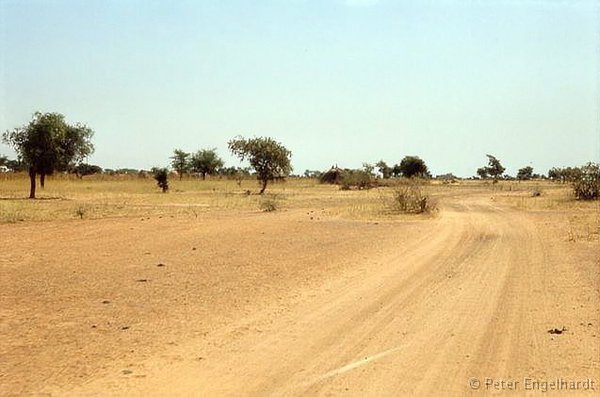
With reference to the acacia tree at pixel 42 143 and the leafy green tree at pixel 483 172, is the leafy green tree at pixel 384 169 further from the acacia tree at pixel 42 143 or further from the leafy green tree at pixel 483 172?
the acacia tree at pixel 42 143

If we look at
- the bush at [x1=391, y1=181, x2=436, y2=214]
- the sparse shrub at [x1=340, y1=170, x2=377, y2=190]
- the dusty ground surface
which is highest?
the sparse shrub at [x1=340, y1=170, x2=377, y2=190]

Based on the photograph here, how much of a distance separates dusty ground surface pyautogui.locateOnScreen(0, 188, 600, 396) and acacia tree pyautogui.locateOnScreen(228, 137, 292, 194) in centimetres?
4558

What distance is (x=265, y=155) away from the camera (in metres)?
63.3

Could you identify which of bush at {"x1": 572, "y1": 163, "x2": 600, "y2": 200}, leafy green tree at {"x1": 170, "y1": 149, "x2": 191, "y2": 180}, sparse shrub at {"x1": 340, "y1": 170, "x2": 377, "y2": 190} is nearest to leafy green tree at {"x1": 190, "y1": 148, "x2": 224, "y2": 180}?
leafy green tree at {"x1": 170, "y1": 149, "x2": 191, "y2": 180}

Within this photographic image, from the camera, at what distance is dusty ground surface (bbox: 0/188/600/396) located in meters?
6.15

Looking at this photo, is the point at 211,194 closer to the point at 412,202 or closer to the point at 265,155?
the point at 265,155

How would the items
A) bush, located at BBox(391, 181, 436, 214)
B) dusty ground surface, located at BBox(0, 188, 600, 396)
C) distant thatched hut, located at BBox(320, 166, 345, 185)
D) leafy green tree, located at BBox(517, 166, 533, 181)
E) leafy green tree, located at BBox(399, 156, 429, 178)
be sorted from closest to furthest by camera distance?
1. dusty ground surface, located at BBox(0, 188, 600, 396)
2. bush, located at BBox(391, 181, 436, 214)
3. distant thatched hut, located at BBox(320, 166, 345, 185)
4. leafy green tree, located at BBox(399, 156, 429, 178)
5. leafy green tree, located at BBox(517, 166, 533, 181)

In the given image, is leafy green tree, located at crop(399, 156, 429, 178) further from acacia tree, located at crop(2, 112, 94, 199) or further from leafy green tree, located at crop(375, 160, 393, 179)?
acacia tree, located at crop(2, 112, 94, 199)

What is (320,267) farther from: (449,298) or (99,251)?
(99,251)

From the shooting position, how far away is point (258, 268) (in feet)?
45.0

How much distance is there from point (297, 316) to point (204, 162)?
124 metres

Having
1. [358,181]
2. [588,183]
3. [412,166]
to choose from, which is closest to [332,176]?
[358,181]

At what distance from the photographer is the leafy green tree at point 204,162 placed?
130 metres

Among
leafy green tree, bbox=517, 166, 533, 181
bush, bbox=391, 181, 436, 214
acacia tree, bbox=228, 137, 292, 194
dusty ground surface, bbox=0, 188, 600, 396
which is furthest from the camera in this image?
leafy green tree, bbox=517, 166, 533, 181
